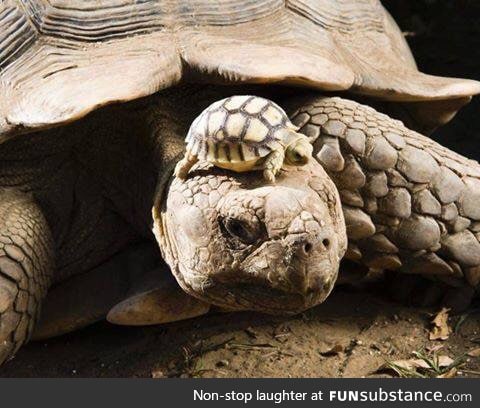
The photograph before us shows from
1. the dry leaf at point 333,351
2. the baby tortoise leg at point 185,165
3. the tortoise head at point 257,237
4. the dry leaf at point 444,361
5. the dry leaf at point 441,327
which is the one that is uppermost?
the baby tortoise leg at point 185,165

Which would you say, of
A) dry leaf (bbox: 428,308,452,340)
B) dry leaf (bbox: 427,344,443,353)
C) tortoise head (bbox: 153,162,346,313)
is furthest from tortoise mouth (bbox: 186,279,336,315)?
dry leaf (bbox: 428,308,452,340)

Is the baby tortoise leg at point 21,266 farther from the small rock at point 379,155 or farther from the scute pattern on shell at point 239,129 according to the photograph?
the small rock at point 379,155

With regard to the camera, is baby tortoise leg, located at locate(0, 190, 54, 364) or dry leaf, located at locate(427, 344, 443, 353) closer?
baby tortoise leg, located at locate(0, 190, 54, 364)

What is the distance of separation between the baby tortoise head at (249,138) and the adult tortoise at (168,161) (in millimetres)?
76

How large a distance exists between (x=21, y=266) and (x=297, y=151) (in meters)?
1.23

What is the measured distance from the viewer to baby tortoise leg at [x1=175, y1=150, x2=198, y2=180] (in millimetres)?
2887

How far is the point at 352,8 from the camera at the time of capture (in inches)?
159

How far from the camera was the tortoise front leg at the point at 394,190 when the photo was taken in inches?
133

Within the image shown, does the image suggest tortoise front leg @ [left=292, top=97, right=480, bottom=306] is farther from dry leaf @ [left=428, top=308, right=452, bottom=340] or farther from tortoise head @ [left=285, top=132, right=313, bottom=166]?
tortoise head @ [left=285, top=132, right=313, bottom=166]

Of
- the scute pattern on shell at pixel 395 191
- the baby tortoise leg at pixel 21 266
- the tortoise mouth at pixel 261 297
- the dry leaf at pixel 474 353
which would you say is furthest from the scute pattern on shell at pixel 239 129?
the dry leaf at pixel 474 353

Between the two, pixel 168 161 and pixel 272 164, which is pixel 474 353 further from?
pixel 168 161

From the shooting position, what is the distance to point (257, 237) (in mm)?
2656

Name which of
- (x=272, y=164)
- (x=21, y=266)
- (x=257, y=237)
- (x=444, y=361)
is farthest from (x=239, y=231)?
(x=444, y=361)

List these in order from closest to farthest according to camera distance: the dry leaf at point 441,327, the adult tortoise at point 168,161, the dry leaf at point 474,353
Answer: the adult tortoise at point 168,161 → the dry leaf at point 474,353 → the dry leaf at point 441,327
